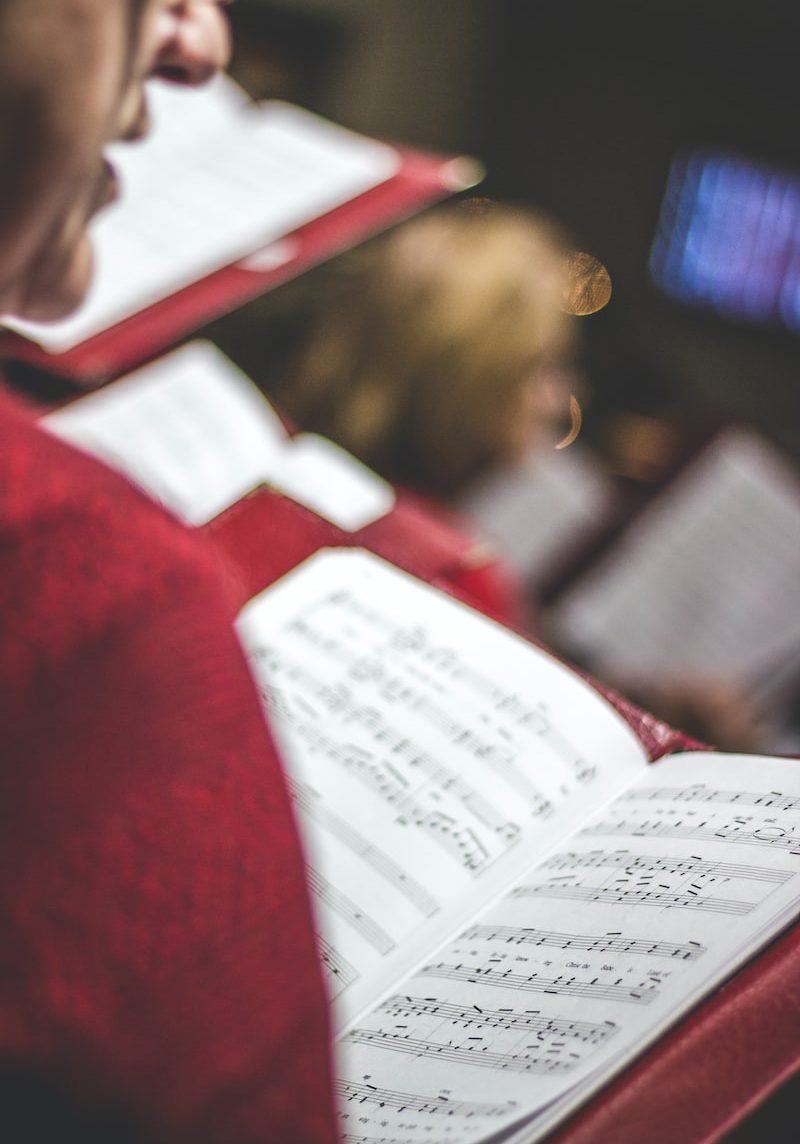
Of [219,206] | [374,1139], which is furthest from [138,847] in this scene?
[219,206]

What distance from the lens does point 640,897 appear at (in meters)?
0.48

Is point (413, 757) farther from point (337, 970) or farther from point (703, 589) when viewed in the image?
point (703, 589)

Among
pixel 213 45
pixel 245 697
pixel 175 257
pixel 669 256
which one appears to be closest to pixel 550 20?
pixel 669 256

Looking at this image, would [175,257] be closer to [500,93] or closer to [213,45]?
[213,45]

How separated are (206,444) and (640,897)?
2.33 feet

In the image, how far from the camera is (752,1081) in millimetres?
401

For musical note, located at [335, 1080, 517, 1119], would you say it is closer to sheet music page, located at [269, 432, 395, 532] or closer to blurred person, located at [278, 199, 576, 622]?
sheet music page, located at [269, 432, 395, 532]

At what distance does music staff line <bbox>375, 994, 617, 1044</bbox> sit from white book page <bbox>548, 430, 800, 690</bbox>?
4.81 ft

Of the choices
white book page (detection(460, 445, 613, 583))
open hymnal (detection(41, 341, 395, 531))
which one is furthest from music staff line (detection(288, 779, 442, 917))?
white book page (detection(460, 445, 613, 583))

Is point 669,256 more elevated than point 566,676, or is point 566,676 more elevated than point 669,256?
point 566,676

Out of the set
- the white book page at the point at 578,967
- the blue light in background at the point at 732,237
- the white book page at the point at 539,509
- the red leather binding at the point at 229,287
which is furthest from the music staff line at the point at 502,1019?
the blue light in background at the point at 732,237

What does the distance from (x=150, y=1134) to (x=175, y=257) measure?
3.50ft

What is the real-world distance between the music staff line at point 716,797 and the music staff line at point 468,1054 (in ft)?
0.48

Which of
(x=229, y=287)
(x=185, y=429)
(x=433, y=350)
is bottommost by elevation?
(x=433, y=350)
